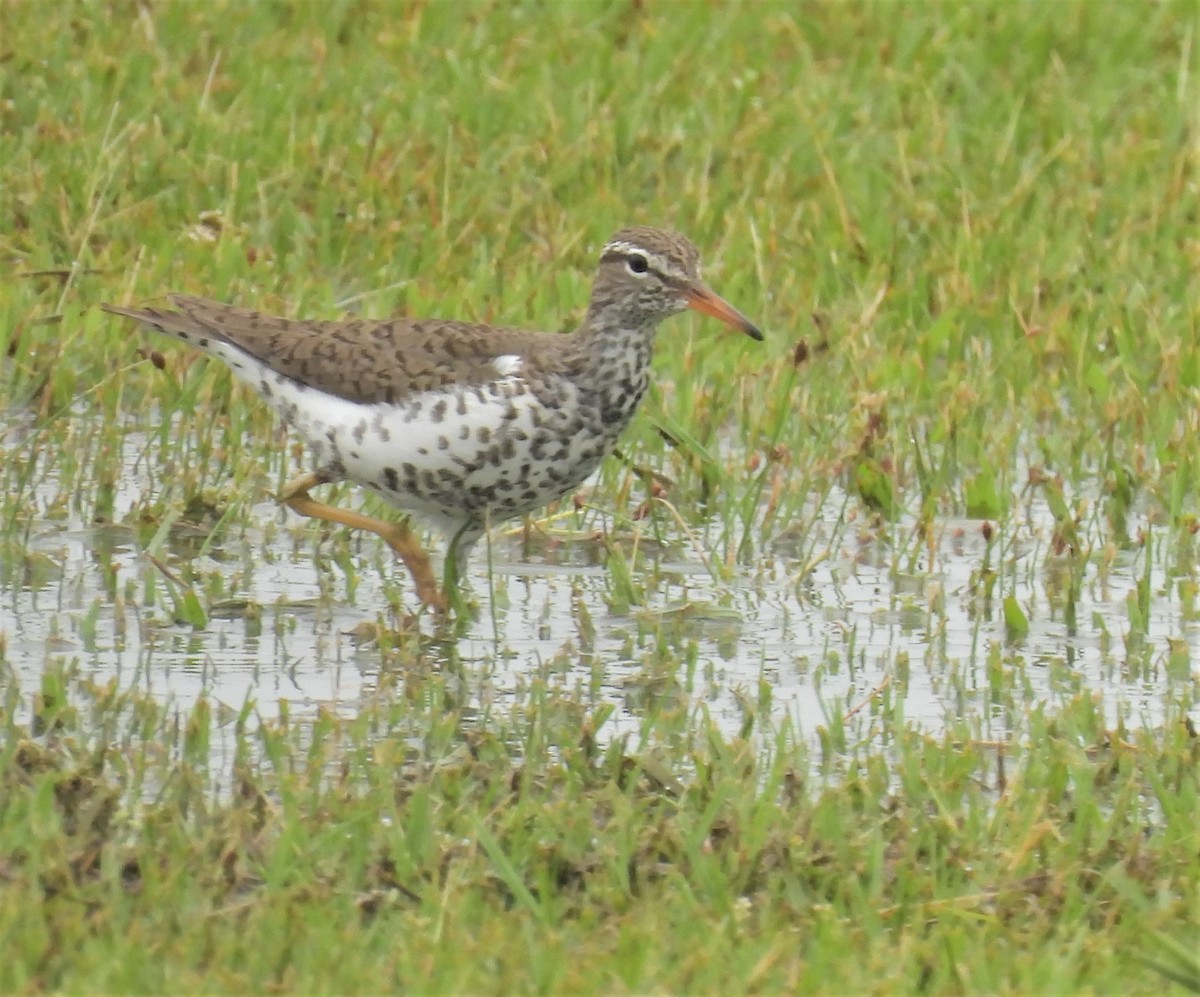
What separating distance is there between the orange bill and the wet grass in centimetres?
65

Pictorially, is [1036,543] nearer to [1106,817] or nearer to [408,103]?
[1106,817]

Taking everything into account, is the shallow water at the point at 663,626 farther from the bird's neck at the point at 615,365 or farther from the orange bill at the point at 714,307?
the orange bill at the point at 714,307

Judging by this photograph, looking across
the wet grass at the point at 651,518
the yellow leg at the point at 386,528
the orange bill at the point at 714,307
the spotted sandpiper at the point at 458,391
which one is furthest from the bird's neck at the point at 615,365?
the yellow leg at the point at 386,528

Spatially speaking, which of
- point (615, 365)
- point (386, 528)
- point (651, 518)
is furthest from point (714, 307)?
point (386, 528)

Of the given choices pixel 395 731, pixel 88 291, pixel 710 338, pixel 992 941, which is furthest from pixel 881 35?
pixel 992 941

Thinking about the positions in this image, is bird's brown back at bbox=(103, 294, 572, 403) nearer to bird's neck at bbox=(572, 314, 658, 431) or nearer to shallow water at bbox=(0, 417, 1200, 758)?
bird's neck at bbox=(572, 314, 658, 431)

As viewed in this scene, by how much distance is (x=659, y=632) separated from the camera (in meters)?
7.42

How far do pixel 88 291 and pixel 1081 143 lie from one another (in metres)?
4.77

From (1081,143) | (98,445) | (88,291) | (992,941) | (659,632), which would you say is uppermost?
(1081,143)

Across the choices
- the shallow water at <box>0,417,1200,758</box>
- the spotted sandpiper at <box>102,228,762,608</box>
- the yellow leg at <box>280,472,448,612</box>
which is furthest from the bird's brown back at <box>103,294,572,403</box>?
the shallow water at <box>0,417,1200,758</box>

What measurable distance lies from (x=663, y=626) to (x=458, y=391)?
927 mm

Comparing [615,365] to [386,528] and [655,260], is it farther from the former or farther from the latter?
[386,528]

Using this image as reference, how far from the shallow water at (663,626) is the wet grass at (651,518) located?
0.03m

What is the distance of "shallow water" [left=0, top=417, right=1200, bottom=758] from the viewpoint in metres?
7.14
